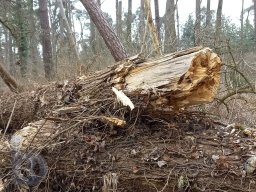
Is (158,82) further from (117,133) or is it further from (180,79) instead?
(117,133)

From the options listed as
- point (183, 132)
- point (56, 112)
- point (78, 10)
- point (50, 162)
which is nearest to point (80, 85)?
point (56, 112)

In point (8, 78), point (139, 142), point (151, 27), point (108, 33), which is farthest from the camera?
point (8, 78)

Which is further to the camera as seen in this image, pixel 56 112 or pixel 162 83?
pixel 56 112

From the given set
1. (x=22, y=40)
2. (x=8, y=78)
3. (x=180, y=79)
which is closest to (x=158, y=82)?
(x=180, y=79)

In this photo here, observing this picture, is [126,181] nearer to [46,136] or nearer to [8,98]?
[46,136]

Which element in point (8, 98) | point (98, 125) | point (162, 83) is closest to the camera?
point (162, 83)

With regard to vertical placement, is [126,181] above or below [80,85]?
below

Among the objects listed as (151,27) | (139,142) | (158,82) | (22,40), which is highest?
(22,40)

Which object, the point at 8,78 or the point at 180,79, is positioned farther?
the point at 8,78

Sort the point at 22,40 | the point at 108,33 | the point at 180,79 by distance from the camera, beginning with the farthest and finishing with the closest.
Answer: the point at 22,40 → the point at 108,33 → the point at 180,79

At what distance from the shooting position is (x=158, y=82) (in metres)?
3.38

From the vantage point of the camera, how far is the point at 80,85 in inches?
160

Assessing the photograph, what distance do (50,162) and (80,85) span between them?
98 centimetres

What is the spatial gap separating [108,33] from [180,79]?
3.70 meters
